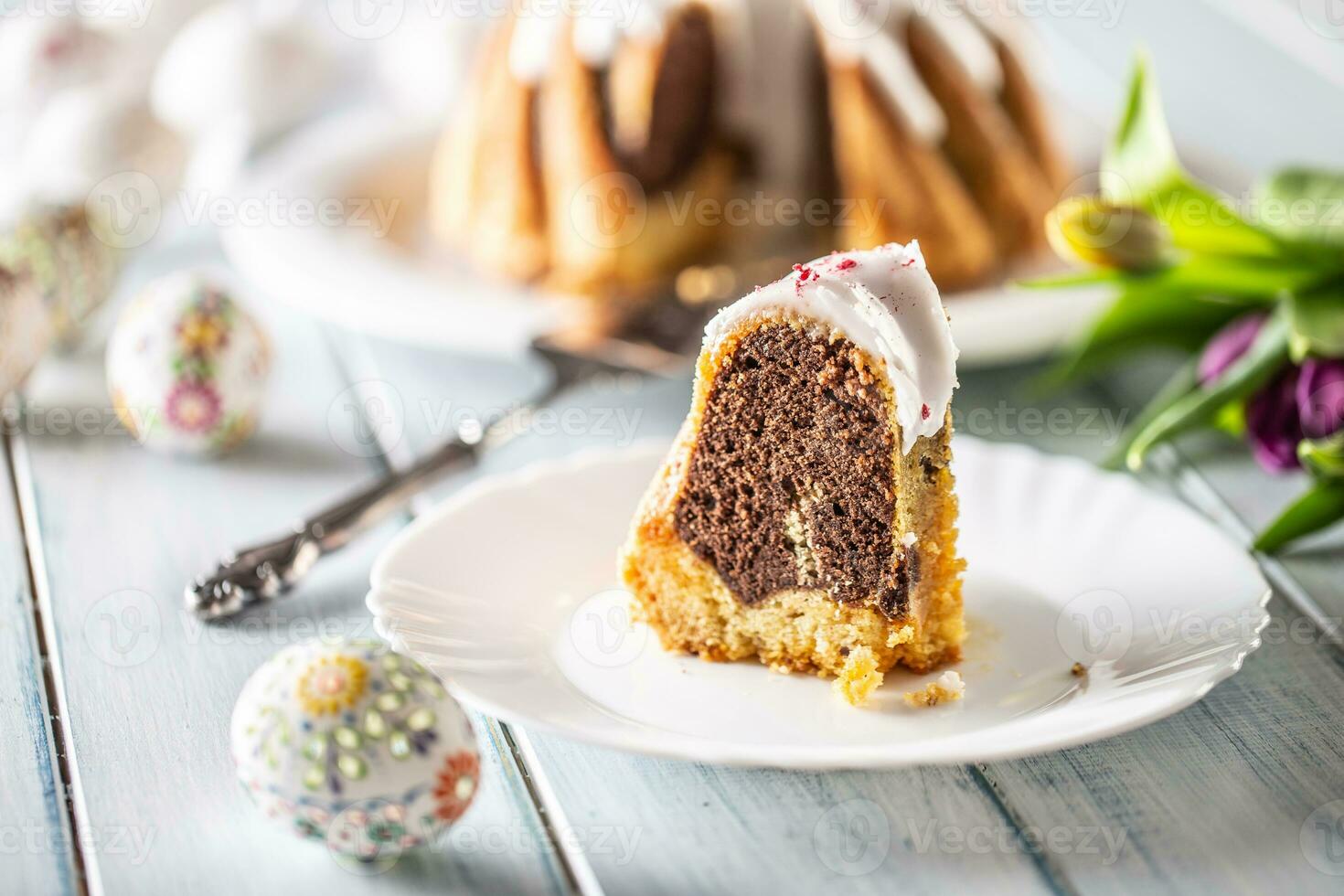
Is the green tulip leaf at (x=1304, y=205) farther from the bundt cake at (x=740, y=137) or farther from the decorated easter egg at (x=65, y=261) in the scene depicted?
the decorated easter egg at (x=65, y=261)

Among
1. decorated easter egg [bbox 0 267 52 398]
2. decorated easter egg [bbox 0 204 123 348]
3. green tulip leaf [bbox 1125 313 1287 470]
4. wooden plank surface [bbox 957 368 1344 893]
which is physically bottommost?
wooden plank surface [bbox 957 368 1344 893]

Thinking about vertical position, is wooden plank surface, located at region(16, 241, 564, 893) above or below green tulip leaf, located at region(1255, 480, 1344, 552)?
above

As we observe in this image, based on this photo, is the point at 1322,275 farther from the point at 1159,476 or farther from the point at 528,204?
the point at 528,204

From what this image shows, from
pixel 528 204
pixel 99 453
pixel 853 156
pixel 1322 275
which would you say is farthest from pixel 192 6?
pixel 1322 275

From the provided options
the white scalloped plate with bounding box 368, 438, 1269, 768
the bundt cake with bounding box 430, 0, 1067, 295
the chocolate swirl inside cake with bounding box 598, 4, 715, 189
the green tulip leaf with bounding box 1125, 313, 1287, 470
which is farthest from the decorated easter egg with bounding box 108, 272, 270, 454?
the green tulip leaf with bounding box 1125, 313, 1287, 470

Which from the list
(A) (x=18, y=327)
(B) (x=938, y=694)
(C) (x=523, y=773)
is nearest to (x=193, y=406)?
(A) (x=18, y=327)

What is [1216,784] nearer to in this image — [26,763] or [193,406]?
[26,763]

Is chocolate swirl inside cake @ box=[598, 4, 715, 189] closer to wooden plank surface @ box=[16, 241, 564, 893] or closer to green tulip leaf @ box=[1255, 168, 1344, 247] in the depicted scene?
wooden plank surface @ box=[16, 241, 564, 893]

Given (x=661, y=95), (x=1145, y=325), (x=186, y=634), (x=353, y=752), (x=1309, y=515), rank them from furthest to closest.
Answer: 1. (x=661, y=95)
2. (x=1145, y=325)
3. (x=1309, y=515)
4. (x=186, y=634)
5. (x=353, y=752)
